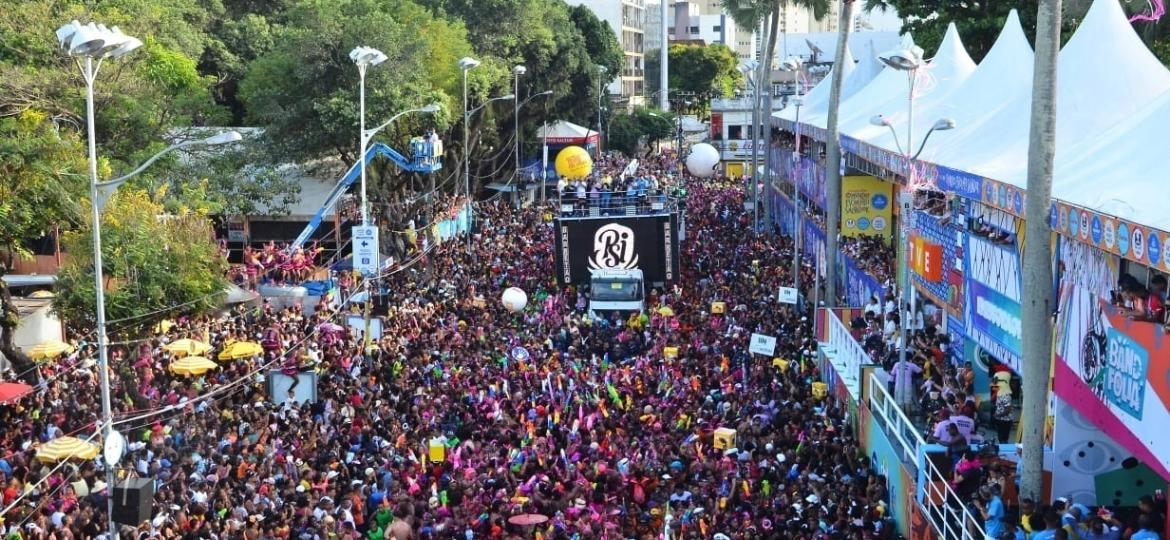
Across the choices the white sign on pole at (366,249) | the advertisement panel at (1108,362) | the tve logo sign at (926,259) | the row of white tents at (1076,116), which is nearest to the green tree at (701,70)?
the row of white tents at (1076,116)

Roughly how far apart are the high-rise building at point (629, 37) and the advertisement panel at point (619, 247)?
70.3 m

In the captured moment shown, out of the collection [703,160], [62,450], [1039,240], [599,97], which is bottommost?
[62,450]

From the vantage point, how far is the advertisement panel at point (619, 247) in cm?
3381

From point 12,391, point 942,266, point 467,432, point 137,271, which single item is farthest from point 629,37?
point 12,391

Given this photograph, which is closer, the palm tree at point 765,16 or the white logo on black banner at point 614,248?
the white logo on black banner at point 614,248

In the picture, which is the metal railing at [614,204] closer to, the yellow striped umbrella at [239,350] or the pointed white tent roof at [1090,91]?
the yellow striped umbrella at [239,350]

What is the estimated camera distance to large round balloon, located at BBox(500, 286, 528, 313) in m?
30.6

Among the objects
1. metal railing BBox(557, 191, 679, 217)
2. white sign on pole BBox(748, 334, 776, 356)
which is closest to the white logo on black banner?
metal railing BBox(557, 191, 679, 217)

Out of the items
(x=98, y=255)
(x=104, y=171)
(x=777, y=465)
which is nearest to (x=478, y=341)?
(x=104, y=171)

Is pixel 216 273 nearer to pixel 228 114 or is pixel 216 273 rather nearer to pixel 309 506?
pixel 309 506

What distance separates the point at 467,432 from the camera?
21047 mm

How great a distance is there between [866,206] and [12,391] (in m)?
18.4

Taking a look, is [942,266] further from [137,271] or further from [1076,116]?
[137,271]

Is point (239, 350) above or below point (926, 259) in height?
below
